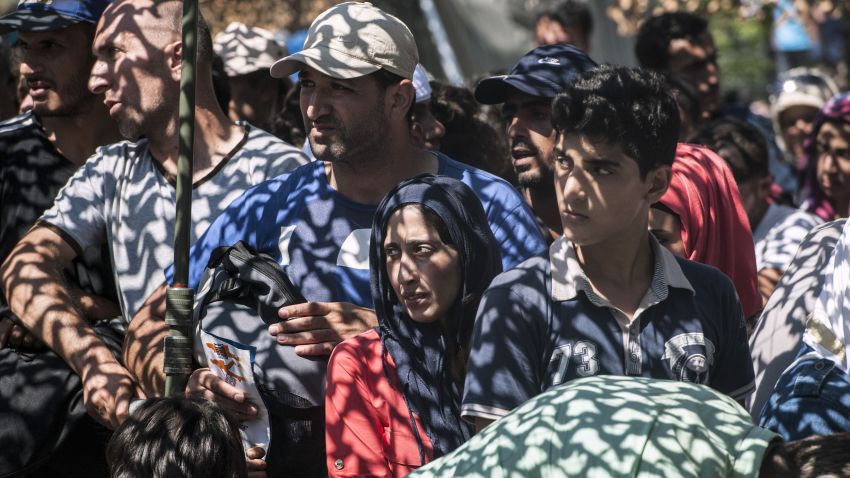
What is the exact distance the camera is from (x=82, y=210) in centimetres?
457

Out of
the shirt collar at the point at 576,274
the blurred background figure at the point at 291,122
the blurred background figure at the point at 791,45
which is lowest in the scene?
the blurred background figure at the point at 791,45

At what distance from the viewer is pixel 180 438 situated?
10.1 ft

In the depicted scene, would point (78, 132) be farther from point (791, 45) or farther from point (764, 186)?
point (791, 45)

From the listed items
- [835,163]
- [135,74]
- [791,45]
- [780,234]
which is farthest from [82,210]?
[791,45]

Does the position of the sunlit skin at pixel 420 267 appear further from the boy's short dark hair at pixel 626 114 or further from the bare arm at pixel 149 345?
the bare arm at pixel 149 345

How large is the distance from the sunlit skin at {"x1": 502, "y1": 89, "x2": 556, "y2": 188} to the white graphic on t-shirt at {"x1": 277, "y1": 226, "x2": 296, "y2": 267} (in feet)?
3.28

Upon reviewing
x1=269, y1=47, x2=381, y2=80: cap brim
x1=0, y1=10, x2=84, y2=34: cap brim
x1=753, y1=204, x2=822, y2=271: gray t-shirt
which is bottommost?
x1=753, y1=204, x2=822, y2=271: gray t-shirt

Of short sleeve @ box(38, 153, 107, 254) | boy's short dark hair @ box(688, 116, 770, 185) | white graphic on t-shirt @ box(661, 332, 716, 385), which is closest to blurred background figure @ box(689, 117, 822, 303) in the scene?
boy's short dark hair @ box(688, 116, 770, 185)

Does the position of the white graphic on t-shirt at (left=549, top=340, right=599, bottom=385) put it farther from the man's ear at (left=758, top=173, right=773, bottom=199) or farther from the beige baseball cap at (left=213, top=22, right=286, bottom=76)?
the beige baseball cap at (left=213, top=22, right=286, bottom=76)

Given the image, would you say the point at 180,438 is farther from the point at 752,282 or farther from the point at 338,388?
the point at 752,282

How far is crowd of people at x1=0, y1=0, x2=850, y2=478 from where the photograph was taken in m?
3.04

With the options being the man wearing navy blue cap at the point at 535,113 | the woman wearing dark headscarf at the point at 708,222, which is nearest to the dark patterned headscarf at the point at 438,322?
the woman wearing dark headscarf at the point at 708,222

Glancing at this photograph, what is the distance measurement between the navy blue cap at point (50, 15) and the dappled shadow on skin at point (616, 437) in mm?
3396

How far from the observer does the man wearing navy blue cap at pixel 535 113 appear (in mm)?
4488
